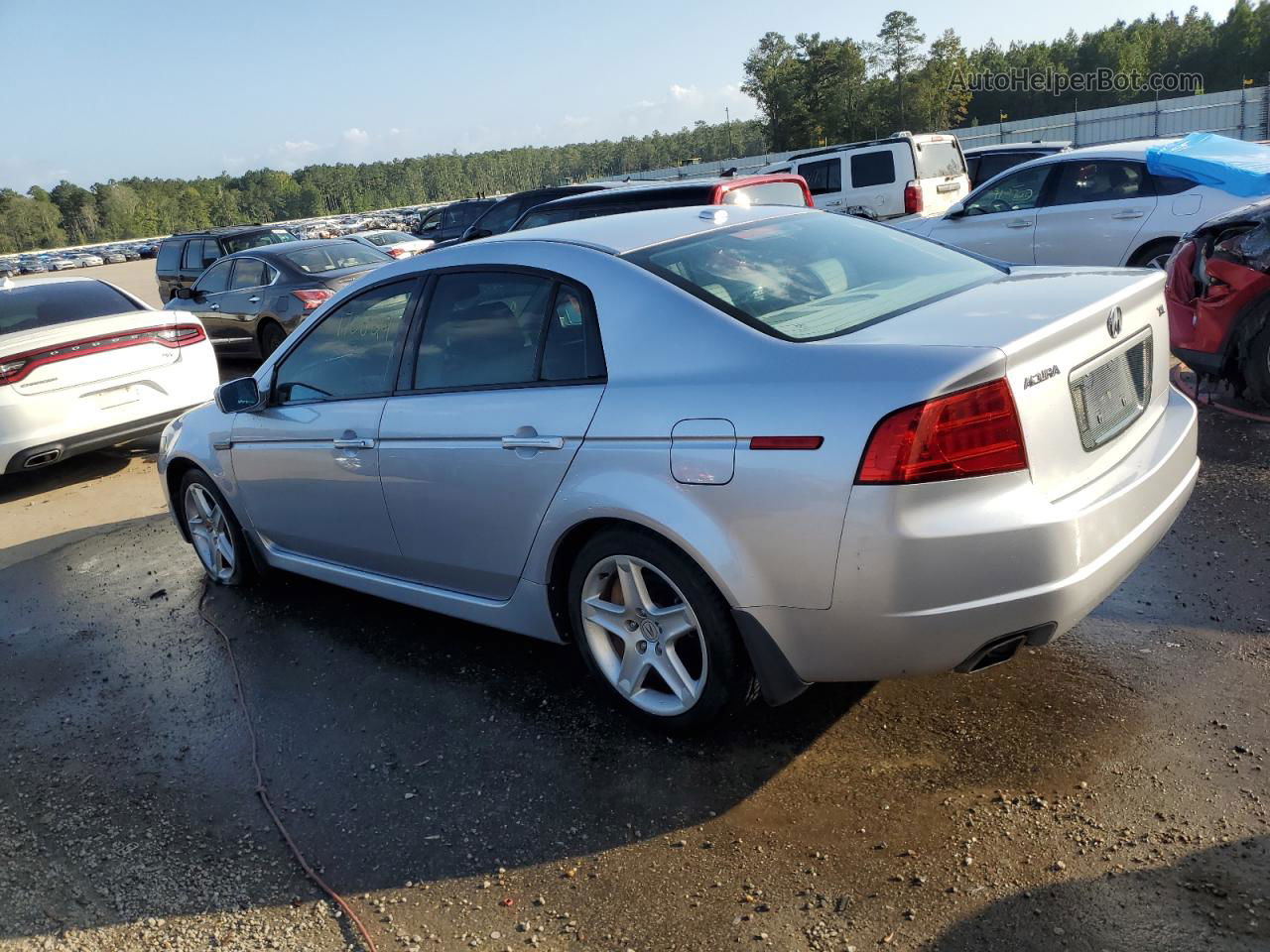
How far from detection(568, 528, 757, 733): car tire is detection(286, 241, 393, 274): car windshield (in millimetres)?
9713

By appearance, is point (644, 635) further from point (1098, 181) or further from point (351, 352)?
point (1098, 181)

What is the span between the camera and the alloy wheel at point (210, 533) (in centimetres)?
532

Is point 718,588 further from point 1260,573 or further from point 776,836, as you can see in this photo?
point 1260,573

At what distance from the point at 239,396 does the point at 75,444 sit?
3.87 m

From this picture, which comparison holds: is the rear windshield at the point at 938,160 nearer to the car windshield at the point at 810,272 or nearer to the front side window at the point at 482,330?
the car windshield at the point at 810,272

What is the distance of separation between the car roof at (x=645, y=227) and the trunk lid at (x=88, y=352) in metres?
5.07

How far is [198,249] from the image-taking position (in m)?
16.8

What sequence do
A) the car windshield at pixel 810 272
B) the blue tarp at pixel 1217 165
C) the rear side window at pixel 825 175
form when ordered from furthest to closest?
1. the rear side window at pixel 825 175
2. the blue tarp at pixel 1217 165
3. the car windshield at pixel 810 272

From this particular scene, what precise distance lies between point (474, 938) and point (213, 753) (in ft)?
5.30

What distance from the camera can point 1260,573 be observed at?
4152 millimetres

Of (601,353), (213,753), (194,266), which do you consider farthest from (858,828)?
(194,266)

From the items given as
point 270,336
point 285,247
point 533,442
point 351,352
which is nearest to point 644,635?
point 533,442

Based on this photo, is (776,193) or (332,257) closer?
(776,193)

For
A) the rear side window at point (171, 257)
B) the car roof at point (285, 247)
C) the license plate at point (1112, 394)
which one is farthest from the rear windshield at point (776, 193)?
the rear side window at point (171, 257)
